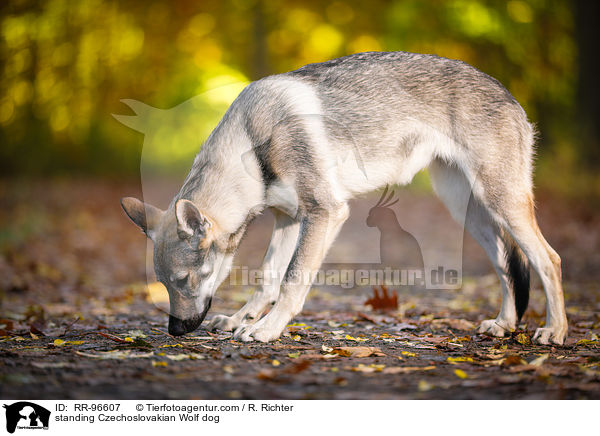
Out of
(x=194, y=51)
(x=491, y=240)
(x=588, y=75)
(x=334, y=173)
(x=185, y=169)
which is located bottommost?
(x=491, y=240)

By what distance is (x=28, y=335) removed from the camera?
445 cm

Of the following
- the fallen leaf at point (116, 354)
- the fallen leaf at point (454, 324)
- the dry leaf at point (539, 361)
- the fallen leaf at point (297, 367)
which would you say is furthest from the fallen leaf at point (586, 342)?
the fallen leaf at point (116, 354)

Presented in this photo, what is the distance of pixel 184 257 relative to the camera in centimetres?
421

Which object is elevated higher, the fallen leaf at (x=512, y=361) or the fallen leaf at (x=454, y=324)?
the fallen leaf at (x=454, y=324)

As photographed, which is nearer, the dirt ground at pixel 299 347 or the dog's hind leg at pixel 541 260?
the dirt ground at pixel 299 347

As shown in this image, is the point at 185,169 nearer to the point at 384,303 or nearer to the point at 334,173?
the point at 384,303

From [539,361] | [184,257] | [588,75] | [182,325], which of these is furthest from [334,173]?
[588,75]

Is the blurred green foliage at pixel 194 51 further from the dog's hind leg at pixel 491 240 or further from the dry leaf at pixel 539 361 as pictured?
the dry leaf at pixel 539 361

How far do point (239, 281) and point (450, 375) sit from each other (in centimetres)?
618

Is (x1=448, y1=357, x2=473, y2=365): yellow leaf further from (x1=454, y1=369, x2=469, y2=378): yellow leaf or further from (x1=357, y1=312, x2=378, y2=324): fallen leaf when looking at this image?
(x1=357, y1=312, x2=378, y2=324): fallen leaf
